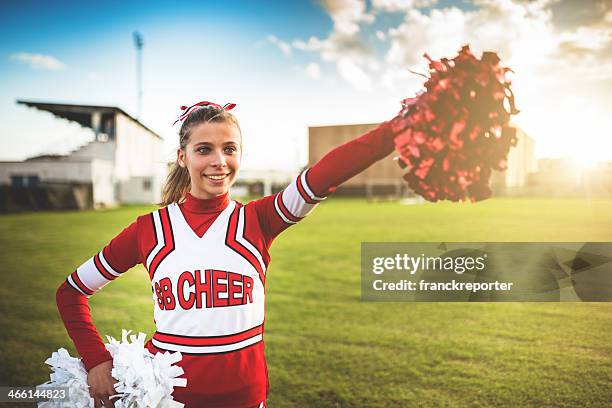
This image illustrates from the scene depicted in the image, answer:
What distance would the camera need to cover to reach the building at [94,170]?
17203 millimetres

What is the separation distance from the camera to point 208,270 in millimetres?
1438

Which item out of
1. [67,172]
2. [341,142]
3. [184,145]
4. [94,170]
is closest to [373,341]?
[184,145]

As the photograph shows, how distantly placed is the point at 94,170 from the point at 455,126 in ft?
68.0

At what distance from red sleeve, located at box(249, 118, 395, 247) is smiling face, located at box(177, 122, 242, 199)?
0.46 feet

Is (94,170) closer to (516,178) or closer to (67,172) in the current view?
(67,172)

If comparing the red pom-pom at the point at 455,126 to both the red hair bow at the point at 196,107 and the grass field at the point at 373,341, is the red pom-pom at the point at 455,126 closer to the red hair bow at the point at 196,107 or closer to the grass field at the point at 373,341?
the red hair bow at the point at 196,107

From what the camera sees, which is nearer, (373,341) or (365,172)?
(373,341)

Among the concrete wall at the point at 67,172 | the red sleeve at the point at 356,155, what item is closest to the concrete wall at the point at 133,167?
the concrete wall at the point at 67,172

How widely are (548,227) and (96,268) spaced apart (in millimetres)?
10859

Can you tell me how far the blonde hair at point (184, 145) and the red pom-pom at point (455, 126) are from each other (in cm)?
60

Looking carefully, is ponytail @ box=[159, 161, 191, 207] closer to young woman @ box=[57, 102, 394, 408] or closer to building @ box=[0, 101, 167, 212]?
young woman @ box=[57, 102, 394, 408]

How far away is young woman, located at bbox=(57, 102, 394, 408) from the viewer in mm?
1400

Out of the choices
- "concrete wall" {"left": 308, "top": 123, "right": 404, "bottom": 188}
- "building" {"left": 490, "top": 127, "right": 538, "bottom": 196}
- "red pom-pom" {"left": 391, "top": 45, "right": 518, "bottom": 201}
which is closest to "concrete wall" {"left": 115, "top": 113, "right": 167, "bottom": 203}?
"concrete wall" {"left": 308, "top": 123, "right": 404, "bottom": 188}

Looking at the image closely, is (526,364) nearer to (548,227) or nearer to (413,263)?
(413,263)
